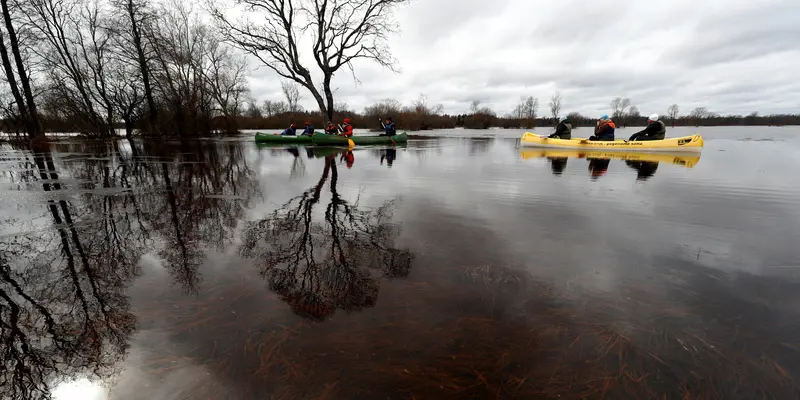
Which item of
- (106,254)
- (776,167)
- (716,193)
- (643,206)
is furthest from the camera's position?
(776,167)

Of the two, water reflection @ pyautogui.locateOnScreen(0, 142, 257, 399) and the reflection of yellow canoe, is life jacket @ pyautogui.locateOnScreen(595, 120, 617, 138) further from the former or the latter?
water reflection @ pyautogui.locateOnScreen(0, 142, 257, 399)

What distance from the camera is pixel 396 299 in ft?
10.6

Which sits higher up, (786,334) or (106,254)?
(106,254)

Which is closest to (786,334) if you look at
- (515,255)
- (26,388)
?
(515,255)

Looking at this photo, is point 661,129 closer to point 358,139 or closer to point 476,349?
point 358,139

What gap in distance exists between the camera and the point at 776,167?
12.6 metres

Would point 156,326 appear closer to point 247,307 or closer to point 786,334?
point 247,307

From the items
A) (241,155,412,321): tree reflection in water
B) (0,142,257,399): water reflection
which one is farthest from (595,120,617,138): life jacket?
(0,142,257,399): water reflection

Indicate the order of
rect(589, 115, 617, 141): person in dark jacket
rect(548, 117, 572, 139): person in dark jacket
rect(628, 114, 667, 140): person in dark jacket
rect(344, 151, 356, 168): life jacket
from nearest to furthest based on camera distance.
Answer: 1. rect(344, 151, 356, 168): life jacket
2. rect(628, 114, 667, 140): person in dark jacket
3. rect(589, 115, 617, 141): person in dark jacket
4. rect(548, 117, 572, 139): person in dark jacket

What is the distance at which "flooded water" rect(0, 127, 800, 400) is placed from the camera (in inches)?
88.6

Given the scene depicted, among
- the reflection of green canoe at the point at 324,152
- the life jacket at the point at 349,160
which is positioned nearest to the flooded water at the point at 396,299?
the life jacket at the point at 349,160

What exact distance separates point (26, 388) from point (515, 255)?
15.6 ft

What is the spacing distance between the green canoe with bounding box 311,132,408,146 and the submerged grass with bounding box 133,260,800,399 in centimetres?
1849

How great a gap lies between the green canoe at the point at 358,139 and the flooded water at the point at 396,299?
14.5m
